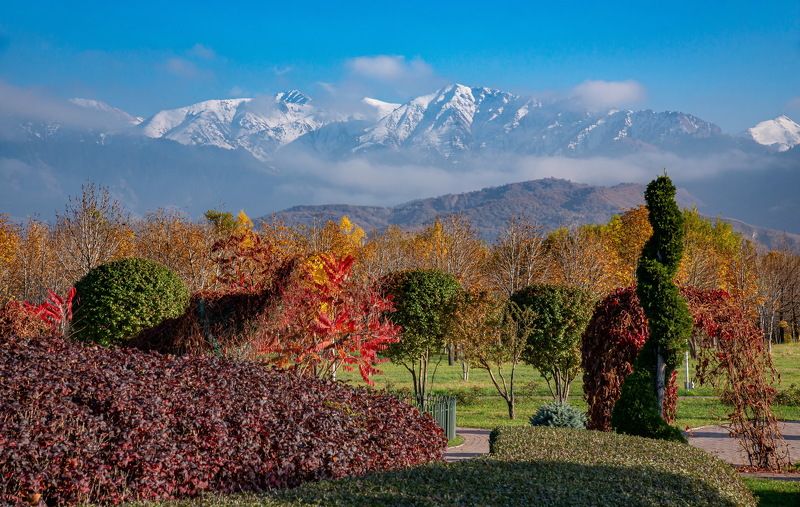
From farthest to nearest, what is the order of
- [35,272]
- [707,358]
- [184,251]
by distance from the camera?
[35,272]
[184,251]
[707,358]

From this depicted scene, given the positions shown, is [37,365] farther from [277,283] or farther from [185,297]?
[185,297]

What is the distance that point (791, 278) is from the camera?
53.9 metres

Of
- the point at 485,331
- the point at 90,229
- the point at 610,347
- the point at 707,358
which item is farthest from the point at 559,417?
the point at 90,229

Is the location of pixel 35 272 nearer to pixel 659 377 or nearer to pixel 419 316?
pixel 419 316

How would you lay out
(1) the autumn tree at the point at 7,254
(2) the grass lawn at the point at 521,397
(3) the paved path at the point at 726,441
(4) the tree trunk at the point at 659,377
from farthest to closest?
1. (1) the autumn tree at the point at 7,254
2. (2) the grass lawn at the point at 521,397
3. (3) the paved path at the point at 726,441
4. (4) the tree trunk at the point at 659,377

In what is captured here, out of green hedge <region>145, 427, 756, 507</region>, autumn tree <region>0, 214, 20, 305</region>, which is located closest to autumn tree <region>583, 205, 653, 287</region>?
autumn tree <region>0, 214, 20, 305</region>

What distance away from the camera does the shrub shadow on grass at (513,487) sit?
213 inches

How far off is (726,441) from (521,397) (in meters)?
7.30

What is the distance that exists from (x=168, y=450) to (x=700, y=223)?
53.1m

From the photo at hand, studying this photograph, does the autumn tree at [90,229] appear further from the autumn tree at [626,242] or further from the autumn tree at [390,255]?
the autumn tree at [626,242]

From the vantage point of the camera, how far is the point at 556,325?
55.7 ft

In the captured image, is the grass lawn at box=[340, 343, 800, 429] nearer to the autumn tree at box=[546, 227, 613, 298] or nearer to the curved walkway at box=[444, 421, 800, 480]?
the curved walkway at box=[444, 421, 800, 480]

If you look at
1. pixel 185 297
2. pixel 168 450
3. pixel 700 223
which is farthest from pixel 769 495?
pixel 700 223

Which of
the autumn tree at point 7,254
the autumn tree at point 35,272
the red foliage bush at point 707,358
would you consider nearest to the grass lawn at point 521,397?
the red foliage bush at point 707,358
